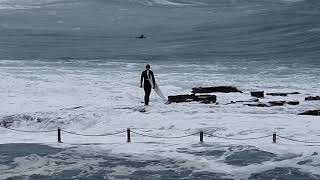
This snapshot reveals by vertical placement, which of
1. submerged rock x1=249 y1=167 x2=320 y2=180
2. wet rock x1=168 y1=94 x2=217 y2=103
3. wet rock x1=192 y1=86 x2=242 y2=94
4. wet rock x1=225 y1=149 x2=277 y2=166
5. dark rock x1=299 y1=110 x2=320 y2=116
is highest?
wet rock x1=192 y1=86 x2=242 y2=94

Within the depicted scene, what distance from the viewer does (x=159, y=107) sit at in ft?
70.5

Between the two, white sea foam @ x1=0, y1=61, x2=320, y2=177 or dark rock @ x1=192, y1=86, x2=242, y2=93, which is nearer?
white sea foam @ x1=0, y1=61, x2=320, y2=177

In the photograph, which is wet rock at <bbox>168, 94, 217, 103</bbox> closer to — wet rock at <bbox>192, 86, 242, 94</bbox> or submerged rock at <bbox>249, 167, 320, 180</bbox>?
wet rock at <bbox>192, 86, 242, 94</bbox>

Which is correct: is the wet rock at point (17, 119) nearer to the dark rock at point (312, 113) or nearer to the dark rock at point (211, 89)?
the dark rock at point (312, 113)

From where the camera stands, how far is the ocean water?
47.5 feet

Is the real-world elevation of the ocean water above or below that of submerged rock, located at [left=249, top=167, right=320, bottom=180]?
above

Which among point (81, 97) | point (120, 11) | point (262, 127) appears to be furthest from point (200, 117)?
point (120, 11)

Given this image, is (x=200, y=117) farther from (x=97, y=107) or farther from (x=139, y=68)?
(x=139, y=68)

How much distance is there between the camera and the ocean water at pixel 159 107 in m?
14.5

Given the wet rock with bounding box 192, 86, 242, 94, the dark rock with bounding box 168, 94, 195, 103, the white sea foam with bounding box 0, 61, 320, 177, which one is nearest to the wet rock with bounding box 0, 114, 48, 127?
the white sea foam with bounding box 0, 61, 320, 177

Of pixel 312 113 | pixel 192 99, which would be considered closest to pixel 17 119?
pixel 192 99

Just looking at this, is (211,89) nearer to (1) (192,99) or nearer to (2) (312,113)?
(1) (192,99)

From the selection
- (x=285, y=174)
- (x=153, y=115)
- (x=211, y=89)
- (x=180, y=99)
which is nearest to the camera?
(x=285, y=174)

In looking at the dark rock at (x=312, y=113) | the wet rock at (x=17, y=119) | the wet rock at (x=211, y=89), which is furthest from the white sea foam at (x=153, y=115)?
the wet rock at (x=211, y=89)
